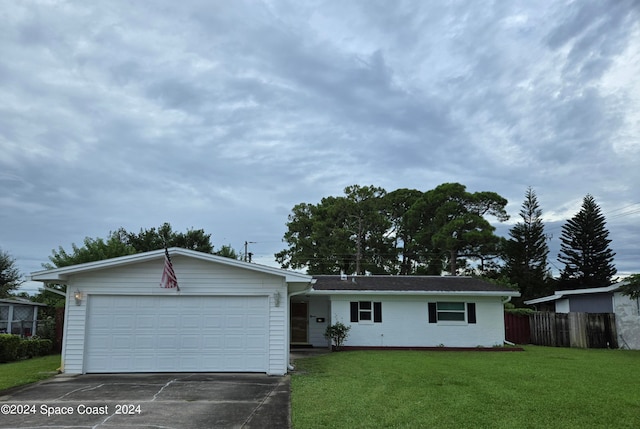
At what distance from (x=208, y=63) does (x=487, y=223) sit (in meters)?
25.9

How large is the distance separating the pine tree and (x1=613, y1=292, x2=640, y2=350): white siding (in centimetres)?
1419

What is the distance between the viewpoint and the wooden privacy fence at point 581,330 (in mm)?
20359

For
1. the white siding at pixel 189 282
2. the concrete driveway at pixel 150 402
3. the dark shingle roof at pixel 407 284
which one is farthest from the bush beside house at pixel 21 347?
the dark shingle roof at pixel 407 284

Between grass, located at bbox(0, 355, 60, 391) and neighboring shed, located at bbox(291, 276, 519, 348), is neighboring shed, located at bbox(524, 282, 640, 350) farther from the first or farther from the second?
grass, located at bbox(0, 355, 60, 391)

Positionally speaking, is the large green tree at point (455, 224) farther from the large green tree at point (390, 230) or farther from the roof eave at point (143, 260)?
the roof eave at point (143, 260)

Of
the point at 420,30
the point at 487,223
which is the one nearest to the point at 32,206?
the point at 420,30

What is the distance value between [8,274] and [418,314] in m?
24.7

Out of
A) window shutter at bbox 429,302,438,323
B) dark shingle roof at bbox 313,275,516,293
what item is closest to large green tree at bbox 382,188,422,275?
dark shingle roof at bbox 313,275,516,293

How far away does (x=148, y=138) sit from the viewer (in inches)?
701

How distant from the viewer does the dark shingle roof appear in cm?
1936

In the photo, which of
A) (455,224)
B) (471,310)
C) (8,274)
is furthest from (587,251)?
(8,274)

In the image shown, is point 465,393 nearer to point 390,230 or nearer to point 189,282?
point 189,282

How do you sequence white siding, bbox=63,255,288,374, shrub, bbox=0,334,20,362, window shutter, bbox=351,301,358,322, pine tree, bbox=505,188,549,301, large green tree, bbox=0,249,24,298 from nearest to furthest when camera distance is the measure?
white siding, bbox=63,255,288,374, shrub, bbox=0,334,20,362, window shutter, bbox=351,301,358,322, large green tree, bbox=0,249,24,298, pine tree, bbox=505,188,549,301

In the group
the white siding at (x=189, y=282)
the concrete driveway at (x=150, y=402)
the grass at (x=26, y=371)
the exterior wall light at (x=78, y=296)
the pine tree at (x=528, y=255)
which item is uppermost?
the pine tree at (x=528, y=255)
